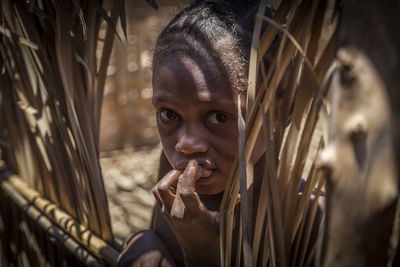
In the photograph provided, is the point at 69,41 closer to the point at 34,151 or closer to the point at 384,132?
the point at 34,151

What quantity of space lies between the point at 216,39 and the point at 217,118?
0.18 m

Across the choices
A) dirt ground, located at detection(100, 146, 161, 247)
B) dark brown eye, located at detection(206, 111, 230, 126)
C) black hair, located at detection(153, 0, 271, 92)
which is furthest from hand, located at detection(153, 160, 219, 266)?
dirt ground, located at detection(100, 146, 161, 247)

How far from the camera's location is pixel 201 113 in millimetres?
836

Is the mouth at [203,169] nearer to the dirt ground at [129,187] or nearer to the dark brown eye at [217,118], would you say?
the dark brown eye at [217,118]

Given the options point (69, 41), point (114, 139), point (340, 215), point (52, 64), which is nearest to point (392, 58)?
point (340, 215)

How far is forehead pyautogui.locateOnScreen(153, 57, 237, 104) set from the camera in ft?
2.71

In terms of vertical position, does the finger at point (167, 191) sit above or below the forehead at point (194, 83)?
below

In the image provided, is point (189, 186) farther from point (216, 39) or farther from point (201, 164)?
point (216, 39)

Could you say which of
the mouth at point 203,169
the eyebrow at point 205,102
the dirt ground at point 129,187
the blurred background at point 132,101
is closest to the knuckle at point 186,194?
the mouth at point 203,169

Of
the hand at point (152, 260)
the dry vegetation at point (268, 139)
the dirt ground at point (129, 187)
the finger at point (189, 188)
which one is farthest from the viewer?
the dirt ground at point (129, 187)

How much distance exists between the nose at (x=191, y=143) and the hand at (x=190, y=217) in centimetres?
3

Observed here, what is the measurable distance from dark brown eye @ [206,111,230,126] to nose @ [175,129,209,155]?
0.13 ft

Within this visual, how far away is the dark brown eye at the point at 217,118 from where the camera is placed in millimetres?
842

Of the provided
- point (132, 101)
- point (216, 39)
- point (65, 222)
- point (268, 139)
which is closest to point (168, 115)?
point (216, 39)
